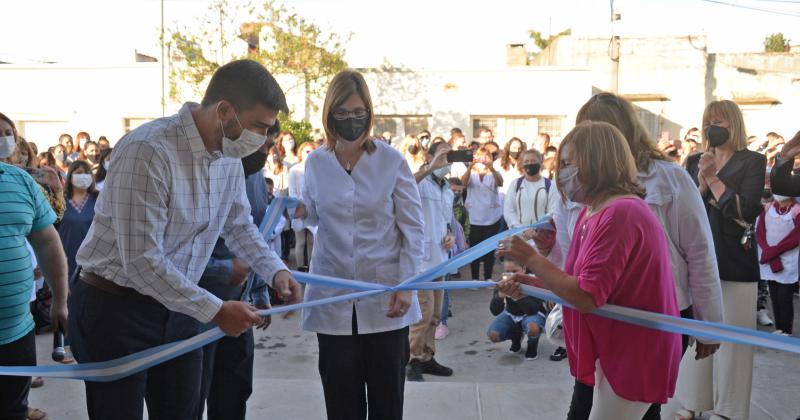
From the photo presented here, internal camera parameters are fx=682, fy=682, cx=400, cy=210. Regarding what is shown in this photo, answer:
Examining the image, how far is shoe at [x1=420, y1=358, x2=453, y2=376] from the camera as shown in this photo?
6.07 metres

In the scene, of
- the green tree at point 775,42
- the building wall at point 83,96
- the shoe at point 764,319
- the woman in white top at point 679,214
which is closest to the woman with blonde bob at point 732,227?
the woman in white top at point 679,214

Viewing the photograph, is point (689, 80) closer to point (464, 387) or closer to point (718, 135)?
point (718, 135)

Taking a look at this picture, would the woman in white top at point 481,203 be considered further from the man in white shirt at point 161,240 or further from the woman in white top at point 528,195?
the man in white shirt at point 161,240

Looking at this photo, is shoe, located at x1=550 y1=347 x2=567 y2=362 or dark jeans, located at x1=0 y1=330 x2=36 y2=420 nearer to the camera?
dark jeans, located at x1=0 y1=330 x2=36 y2=420

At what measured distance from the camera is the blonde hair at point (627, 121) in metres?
3.11

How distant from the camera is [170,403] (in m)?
2.81

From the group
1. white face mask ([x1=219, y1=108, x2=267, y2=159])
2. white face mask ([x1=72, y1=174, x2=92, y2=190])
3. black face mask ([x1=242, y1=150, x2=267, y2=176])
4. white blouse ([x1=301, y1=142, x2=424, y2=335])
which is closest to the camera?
white face mask ([x1=219, y1=108, x2=267, y2=159])

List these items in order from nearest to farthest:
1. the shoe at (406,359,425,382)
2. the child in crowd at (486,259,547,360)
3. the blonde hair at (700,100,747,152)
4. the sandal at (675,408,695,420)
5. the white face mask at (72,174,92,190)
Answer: the blonde hair at (700,100,747,152) < the sandal at (675,408,695,420) < the shoe at (406,359,425,382) < the child in crowd at (486,259,547,360) < the white face mask at (72,174,92,190)

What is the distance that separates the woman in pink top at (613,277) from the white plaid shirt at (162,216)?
120 cm

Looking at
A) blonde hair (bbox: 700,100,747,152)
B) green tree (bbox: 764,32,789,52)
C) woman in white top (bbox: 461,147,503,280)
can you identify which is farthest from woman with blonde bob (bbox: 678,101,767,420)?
green tree (bbox: 764,32,789,52)

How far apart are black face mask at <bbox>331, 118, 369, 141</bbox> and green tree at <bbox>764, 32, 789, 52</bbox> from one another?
4251 centimetres

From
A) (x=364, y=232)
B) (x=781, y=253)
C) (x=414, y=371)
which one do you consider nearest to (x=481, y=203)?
(x=781, y=253)

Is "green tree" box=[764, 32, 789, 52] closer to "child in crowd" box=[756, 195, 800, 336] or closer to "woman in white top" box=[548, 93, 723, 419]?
"child in crowd" box=[756, 195, 800, 336]

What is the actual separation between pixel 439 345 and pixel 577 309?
466 centimetres
